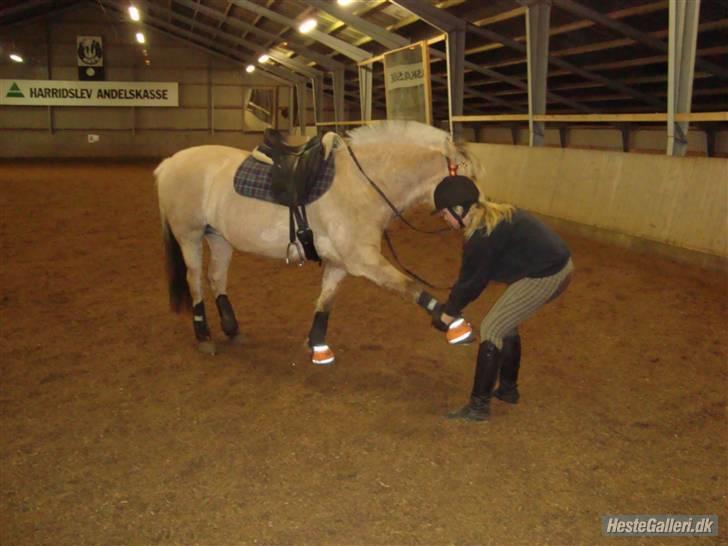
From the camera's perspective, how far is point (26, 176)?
17969 millimetres

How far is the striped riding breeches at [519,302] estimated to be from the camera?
341cm

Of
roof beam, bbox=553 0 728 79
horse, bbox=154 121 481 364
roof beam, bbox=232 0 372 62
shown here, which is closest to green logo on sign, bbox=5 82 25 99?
roof beam, bbox=232 0 372 62

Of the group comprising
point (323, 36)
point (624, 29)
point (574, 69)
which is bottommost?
point (624, 29)

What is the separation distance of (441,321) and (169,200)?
2.57 m

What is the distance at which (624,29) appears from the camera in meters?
10.9

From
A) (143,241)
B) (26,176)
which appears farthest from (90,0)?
(143,241)

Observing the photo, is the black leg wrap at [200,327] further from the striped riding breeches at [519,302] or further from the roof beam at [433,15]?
the roof beam at [433,15]

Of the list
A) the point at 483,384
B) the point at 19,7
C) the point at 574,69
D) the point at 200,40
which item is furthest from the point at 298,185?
the point at 200,40

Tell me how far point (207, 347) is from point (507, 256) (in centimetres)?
238

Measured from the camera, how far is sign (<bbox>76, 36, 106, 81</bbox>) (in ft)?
90.3

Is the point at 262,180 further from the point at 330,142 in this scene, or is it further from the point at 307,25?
the point at 307,25

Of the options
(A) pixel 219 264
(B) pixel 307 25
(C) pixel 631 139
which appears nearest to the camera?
(A) pixel 219 264

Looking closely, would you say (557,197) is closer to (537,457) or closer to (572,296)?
(572,296)

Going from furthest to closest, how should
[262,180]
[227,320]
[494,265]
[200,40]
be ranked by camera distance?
[200,40] → [227,320] → [262,180] → [494,265]
